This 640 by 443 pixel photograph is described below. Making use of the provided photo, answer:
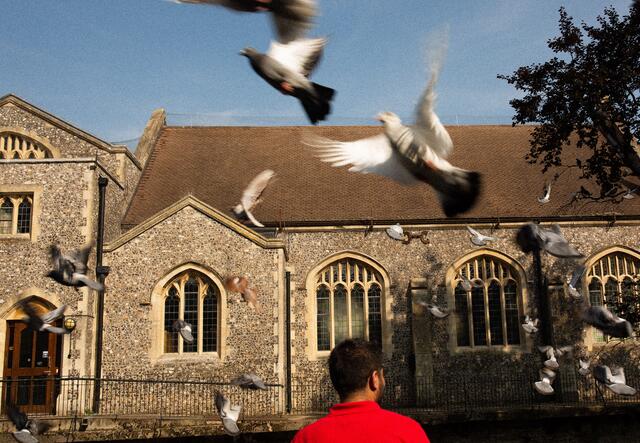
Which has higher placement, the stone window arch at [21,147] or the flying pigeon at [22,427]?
the stone window arch at [21,147]

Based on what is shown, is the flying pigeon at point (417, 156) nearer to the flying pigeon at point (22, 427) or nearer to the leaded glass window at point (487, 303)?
the flying pigeon at point (22, 427)

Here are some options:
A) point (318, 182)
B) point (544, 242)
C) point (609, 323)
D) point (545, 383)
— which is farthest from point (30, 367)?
point (544, 242)

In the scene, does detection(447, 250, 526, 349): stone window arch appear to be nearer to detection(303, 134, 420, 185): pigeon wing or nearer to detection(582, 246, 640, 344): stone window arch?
detection(582, 246, 640, 344): stone window arch

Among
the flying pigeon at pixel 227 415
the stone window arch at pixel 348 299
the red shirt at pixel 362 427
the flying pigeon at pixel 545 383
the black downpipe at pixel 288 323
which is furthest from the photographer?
the stone window arch at pixel 348 299

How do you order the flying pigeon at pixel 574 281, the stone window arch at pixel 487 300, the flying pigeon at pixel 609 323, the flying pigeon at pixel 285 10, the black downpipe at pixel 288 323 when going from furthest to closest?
the stone window arch at pixel 487 300 → the black downpipe at pixel 288 323 → the flying pigeon at pixel 574 281 → the flying pigeon at pixel 609 323 → the flying pigeon at pixel 285 10

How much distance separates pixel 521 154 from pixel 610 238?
4.84m

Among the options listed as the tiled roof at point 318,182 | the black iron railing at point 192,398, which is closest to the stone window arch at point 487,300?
the tiled roof at point 318,182

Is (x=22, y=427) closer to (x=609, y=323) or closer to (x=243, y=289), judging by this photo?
(x=243, y=289)

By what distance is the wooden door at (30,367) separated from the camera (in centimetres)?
1656

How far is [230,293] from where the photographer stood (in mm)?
17578

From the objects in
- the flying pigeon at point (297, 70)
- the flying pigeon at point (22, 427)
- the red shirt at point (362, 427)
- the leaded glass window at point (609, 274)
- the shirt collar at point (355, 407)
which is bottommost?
the flying pigeon at point (22, 427)

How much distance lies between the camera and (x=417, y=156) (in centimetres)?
396

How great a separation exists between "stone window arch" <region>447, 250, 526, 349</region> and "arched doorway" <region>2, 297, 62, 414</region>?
35.2ft

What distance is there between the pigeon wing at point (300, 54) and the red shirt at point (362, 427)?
1.80 metres
